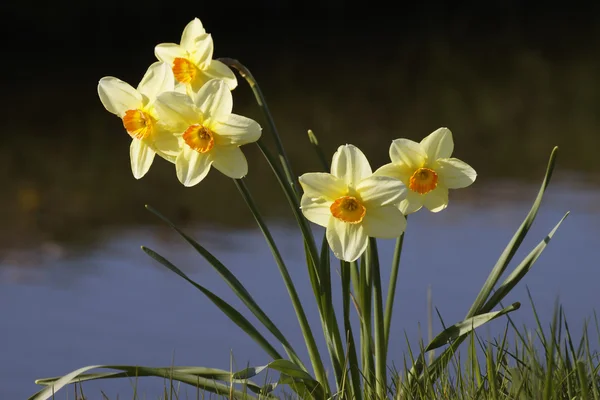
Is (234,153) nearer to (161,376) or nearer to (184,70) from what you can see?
(184,70)

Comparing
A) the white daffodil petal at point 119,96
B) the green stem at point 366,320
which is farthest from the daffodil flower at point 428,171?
the white daffodil petal at point 119,96

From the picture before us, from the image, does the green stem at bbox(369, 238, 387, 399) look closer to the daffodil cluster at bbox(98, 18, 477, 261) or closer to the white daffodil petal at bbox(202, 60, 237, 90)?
the daffodil cluster at bbox(98, 18, 477, 261)

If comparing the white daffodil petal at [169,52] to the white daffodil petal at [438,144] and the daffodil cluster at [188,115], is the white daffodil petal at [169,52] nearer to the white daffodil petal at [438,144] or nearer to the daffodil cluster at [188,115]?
the daffodil cluster at [188,115]

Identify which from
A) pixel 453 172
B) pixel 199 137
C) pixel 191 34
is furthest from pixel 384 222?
pixel 191 34

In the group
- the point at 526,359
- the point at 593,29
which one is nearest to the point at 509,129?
the point at 526,359

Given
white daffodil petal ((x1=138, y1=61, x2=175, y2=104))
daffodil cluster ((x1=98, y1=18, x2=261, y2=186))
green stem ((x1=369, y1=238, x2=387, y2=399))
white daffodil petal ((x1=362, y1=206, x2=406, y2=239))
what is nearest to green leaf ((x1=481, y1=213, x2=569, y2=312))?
green stem ((x1=369, y1=238, x2=387, y2=399))
